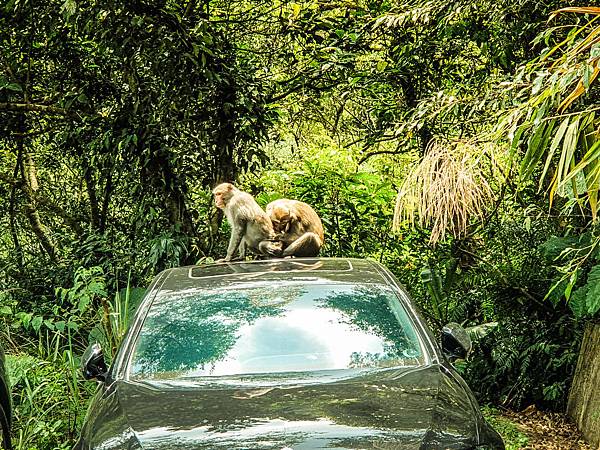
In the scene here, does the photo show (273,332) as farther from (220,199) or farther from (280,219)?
(220,199)

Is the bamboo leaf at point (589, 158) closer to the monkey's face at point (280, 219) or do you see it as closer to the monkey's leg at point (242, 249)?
the monkey's face at point (280, 219)

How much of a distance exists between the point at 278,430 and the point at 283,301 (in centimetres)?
124

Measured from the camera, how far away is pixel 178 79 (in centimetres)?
805

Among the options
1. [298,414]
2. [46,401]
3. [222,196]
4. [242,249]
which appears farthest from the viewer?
[242,249]

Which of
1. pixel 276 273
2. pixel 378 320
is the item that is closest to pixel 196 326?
pixel 276 273

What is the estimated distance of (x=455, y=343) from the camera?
141 inches

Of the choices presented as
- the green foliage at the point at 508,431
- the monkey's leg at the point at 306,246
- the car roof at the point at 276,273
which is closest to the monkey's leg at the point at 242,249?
the monkey's leg at the point at 306,246

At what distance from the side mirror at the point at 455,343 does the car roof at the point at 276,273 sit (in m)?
0.46

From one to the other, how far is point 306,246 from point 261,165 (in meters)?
3.01

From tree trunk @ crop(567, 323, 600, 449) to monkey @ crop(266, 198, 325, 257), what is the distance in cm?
227

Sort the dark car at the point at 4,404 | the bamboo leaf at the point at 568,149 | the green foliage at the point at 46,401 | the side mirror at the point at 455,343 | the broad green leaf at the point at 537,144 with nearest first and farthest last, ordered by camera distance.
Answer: the bamboo leaf at the point at 568,149 → the side mirror at the point at 455,343 → the broad green leaf at the point at 537,144 → the dark car at the point at 4,404 → the green foliage at the point at 46,401

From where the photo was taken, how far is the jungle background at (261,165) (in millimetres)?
6176

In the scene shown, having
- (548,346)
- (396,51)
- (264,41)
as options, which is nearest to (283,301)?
(548,346)

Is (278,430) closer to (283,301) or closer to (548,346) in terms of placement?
(283,301)
